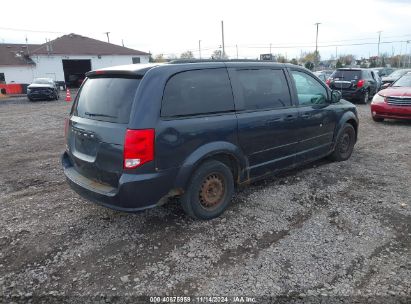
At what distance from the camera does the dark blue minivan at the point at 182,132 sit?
11.2 ft

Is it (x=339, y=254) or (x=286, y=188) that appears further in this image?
(x=286, y=188)

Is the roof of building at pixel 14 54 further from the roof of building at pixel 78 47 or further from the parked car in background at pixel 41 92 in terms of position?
the parked car in background at pixel 41 92

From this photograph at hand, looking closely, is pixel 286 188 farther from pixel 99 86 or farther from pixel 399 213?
pixel 99 86

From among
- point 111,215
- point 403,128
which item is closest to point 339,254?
point 111,215

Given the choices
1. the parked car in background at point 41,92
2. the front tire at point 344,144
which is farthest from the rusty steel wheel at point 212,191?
the parked car in background at point 41,92

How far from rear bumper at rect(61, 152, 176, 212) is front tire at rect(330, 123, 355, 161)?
12.4ft

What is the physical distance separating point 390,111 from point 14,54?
3933 centimetres

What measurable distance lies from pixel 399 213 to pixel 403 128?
651 centimetres

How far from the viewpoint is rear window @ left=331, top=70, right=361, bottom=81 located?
15.2 meters

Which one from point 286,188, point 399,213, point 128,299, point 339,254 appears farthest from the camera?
point 286,188

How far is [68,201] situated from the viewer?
185 inches

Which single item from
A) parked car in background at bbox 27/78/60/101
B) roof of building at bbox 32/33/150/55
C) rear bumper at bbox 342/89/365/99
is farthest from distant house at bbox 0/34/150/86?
rear bumper at bbox 342/89/365/99

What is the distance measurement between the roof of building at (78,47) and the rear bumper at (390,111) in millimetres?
34768

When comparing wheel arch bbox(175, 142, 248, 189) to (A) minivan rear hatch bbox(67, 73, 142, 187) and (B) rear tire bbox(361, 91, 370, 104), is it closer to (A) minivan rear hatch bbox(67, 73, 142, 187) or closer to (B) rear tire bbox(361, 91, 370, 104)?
(A) minivan rear hatch bbox(67, 73, 142, 187)
